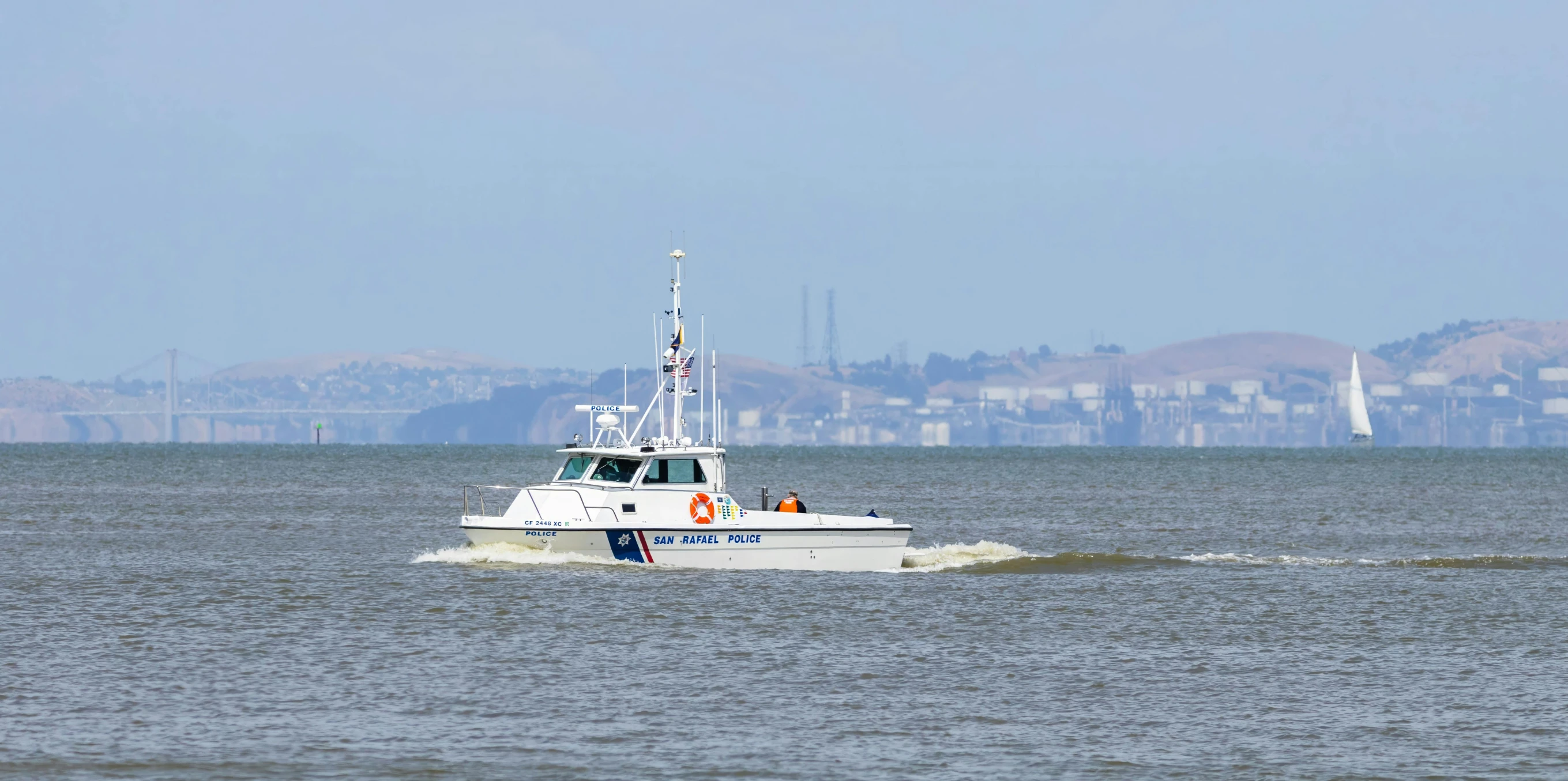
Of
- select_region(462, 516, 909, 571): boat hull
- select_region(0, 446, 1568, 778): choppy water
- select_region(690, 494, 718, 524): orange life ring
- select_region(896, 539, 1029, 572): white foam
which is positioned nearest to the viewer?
select_region(0, 446, 1568, 778): choppy water

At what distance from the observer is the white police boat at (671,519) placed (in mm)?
37406

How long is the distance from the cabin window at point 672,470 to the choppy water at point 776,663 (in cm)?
191

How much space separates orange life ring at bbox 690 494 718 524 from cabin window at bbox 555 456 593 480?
2347 millimetres

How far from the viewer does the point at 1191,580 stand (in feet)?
130

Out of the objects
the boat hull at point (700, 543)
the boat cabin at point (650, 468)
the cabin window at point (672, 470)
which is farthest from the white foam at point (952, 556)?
the cabin window at point (672, 470)

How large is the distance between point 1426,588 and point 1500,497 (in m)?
62.6

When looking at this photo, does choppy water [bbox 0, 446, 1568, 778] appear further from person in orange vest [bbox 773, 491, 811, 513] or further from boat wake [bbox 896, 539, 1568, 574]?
person in orange vest [bbox 773, 491, 811, 513]

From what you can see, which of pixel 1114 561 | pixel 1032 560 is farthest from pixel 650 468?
pixel 1114 561

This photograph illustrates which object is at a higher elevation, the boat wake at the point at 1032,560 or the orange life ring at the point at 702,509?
the orange life ring at the point at 702,509

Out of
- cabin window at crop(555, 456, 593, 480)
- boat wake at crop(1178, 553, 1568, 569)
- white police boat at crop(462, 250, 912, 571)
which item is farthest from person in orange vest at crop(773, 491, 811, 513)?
boat wake at crop(1178, 553, 1568, 569)

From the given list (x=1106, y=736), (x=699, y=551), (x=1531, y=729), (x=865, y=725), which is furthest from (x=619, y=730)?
(x=699, y=551)

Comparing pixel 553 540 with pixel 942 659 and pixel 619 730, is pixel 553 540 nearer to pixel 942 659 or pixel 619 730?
pixel 942 659

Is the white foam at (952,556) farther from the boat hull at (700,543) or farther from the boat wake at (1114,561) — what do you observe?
the boat hull at (700,543)

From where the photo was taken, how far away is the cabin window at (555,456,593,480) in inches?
1510
